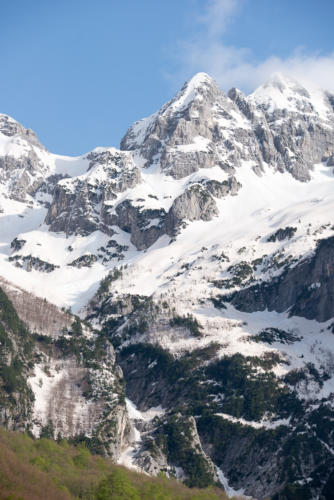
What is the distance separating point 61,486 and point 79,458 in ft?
131

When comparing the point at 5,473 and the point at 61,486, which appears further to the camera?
the point at 61,486

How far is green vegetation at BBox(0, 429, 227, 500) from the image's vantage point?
122 m

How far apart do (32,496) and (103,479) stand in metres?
28.3

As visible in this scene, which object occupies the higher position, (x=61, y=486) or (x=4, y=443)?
(x=4, y=443)

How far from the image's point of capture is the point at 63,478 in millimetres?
142625

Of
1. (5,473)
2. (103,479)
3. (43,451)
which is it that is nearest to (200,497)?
(103,479)

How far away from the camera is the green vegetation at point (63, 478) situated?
12150 cm

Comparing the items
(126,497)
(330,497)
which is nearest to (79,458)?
(126,497)

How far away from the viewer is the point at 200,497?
6250 inches

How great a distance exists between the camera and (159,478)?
18400 cm

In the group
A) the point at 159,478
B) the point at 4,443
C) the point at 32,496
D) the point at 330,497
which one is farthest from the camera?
the point at 330,497

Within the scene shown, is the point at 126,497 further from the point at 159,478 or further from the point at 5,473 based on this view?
the point at 159,478

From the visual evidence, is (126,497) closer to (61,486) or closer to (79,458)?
(61,486)

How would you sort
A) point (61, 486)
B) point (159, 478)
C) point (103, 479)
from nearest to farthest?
point (61, 486) → point (103, 479) → point (159, 478)
